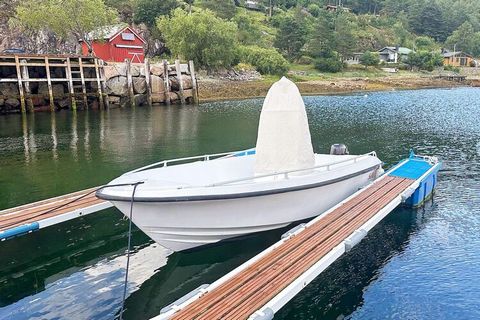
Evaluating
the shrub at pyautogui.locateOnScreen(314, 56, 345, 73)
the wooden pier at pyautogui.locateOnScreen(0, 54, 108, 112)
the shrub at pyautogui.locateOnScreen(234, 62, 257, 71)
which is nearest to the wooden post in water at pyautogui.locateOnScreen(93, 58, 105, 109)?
the wooden pier at pyautogui.locateOnScreen(0, 54, 108, 112)

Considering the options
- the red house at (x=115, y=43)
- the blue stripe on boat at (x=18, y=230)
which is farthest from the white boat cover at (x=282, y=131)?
the red house at (x=115, y=43)

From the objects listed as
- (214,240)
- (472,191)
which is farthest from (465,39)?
(214,240)

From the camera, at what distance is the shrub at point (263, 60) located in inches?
3236

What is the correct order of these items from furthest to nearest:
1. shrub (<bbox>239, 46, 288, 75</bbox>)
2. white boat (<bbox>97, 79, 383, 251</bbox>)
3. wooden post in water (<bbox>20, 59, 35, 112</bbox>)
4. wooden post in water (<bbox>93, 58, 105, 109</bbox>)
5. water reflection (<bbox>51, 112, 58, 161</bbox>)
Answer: shrub (<bbox>239, 46, 288, 75</bbox>) < wooden post in water (<bbox>93, 58, 105, 109</bbox>) < wooden post in water (<bbox>20, 59, 35, 112</bbox>) < water reflection (<bbox>51, 112, 58, 161</bbox>) < white boat (<bbox>97, 79, 383, 251</bbox>)

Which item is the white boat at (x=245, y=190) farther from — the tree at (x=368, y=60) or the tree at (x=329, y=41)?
the tree at (x=368, y=60)

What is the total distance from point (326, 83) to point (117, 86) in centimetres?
4752

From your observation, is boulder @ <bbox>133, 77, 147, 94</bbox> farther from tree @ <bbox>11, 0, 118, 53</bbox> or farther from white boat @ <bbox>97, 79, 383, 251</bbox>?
white boat @ <bbox>97, 79, 383, 251</bbox>

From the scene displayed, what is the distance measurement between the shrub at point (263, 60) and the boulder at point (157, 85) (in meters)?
32.7

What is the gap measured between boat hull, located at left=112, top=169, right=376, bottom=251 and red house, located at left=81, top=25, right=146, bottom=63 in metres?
55.5

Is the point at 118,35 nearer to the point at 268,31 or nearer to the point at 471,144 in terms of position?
the point at 471,144

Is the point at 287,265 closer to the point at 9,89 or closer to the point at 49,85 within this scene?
the point at 49,85

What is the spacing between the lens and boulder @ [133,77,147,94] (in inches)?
1994

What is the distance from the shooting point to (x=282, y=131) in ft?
38.7

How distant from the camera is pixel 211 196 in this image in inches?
386
